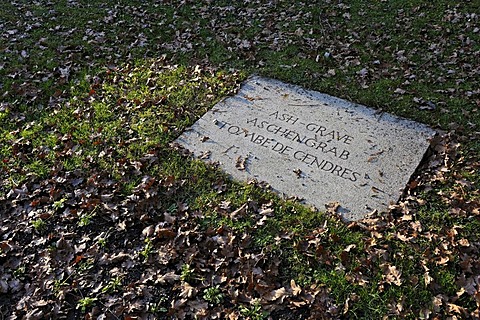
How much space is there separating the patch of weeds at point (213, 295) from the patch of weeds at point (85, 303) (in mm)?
886

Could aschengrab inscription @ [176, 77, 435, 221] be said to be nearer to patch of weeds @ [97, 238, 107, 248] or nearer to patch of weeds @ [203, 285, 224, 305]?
patch of weeds @ [203, 285, 224, 305]

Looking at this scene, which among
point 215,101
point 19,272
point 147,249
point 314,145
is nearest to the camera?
point 19,272

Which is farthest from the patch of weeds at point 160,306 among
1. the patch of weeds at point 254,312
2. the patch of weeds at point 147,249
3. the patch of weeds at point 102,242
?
the patch of weeds at point 102,242

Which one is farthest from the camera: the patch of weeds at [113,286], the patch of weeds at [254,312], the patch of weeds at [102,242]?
the patch of weeds at [102,242]

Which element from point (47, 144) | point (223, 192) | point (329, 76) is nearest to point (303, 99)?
point (329, 76)

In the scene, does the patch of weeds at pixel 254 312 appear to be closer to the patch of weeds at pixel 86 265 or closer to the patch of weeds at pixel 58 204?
the patch of weeds at pixel 86 265

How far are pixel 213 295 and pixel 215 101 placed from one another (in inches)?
107

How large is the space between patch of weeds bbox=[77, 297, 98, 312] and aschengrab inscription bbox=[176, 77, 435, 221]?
70.2 inches

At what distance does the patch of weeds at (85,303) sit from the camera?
3613mm

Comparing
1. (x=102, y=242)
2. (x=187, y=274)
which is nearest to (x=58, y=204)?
(x=102, y=242)

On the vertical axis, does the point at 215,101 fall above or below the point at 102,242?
above

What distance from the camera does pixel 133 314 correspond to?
353 cm

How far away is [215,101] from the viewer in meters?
5.66

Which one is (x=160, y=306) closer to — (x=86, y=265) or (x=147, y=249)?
(x=147, y=249)
